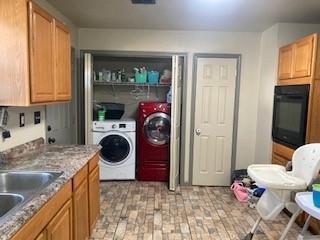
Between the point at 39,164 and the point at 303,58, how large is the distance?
276cm

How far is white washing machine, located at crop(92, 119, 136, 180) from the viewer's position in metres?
4.30

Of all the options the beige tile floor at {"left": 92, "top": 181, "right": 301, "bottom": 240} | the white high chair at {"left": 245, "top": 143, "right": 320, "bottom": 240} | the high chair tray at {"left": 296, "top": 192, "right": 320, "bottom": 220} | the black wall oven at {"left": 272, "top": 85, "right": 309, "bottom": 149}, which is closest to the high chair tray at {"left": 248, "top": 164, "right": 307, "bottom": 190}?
the white high chair at {"left": 245, "top": 143, "right": 320, "bottom": 240}

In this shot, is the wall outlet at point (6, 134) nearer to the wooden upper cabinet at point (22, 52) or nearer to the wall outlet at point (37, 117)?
the wooden upper cabinet at point (22, 52)

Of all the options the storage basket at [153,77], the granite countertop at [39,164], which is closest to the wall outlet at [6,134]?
the granite countertop at [39,164]

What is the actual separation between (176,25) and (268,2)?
1.38 metres

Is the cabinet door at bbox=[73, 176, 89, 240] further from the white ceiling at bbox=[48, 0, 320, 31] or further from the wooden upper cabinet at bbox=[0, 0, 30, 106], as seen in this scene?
the white ceiling at bbox=[48, 0, 320, 31]

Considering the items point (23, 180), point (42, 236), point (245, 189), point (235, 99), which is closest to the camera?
point (42, 236)

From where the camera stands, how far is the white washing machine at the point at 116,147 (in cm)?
430

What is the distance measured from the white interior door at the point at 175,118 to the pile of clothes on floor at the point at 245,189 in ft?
2.86

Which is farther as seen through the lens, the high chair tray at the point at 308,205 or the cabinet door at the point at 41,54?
the cabinet door at the point at 41,54

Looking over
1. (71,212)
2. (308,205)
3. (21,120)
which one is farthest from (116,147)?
(308,205)

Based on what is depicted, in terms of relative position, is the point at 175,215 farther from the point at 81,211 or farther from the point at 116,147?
the point at 116,147

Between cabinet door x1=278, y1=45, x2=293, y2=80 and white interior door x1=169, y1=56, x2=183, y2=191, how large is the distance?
4.31 ft

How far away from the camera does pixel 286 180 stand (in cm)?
223
